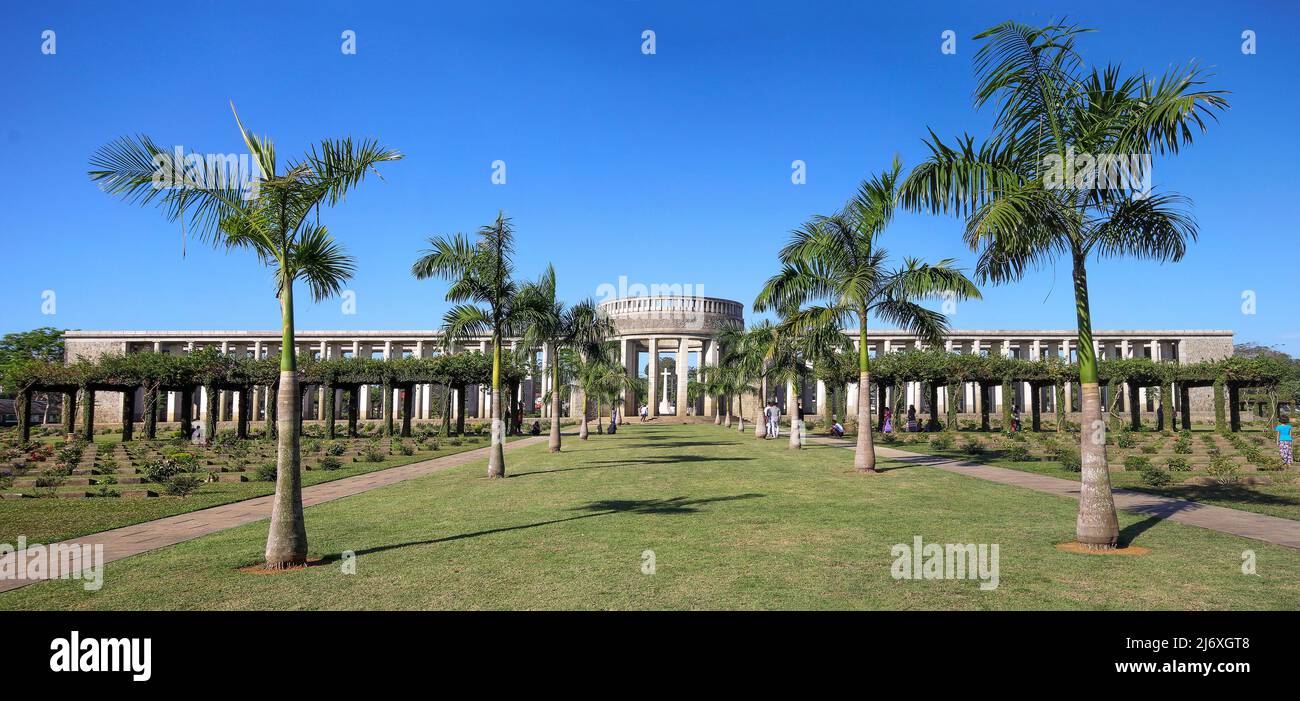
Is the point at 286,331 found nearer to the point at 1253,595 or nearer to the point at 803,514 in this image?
the point at 803,514

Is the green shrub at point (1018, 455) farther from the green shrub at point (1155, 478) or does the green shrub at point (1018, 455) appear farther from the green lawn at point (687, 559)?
the green lawn at point (687, 559)

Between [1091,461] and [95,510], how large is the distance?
16.2m

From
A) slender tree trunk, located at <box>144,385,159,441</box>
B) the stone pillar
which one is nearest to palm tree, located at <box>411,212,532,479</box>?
slender tree trunk, located at <box>144,385,159,441</box>

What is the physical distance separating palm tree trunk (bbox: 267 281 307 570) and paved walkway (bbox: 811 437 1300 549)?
38.3 feet

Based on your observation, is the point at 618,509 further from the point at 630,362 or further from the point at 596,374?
the point at 630,362

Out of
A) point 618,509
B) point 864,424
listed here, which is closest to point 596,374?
point 864,424

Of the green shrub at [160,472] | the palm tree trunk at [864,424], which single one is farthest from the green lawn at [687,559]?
the green shrub at [160,472]

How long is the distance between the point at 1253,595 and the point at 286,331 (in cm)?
1005

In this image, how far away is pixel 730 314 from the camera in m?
84.2

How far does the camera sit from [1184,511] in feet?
39.1

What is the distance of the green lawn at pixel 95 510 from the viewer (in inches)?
432

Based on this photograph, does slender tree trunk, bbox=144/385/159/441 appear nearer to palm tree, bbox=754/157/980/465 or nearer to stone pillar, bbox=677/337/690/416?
palm tree, bbox=754/157/980/465
